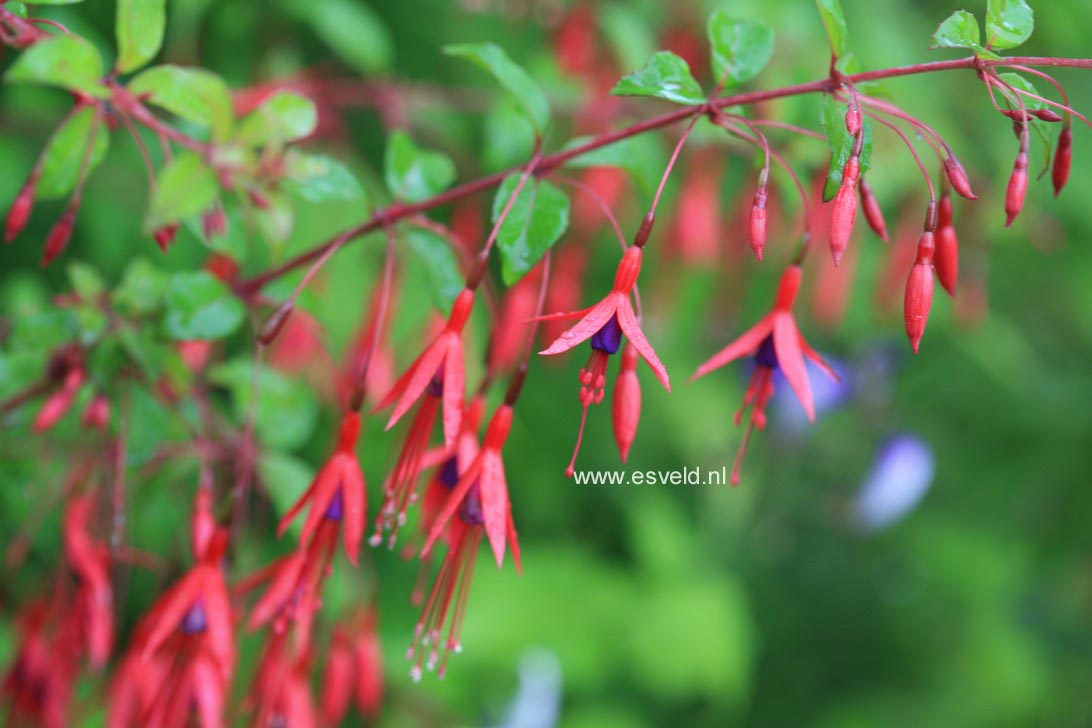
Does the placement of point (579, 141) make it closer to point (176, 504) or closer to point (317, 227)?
point (176, 504)

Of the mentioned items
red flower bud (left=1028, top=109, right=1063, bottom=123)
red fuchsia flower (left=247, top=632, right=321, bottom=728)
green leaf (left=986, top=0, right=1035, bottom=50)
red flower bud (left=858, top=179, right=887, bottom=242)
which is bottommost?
red fuchsia flower (left=247, top=632, right=321, bottom=728)

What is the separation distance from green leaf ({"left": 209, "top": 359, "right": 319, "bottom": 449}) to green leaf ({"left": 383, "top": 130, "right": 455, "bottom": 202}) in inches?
9.4

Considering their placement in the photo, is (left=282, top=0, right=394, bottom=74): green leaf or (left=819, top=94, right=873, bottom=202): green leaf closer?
(left=819, top=94, right=873, bottom=202): green leaf

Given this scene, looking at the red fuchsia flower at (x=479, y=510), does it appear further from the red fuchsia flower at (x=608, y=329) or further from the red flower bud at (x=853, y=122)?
the red flower bud at (x=853, y=122)

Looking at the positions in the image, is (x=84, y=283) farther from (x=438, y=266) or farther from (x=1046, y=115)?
(x=1046, y=115)

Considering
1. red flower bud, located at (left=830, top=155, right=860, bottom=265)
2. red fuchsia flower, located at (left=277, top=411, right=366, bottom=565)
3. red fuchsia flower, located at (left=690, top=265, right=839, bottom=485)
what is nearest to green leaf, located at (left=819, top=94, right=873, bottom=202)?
red flower bud, located at (left=830, top=155, right=860, bottom=265)

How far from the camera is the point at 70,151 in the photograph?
2.08 ft

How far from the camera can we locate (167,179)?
615 millimetres

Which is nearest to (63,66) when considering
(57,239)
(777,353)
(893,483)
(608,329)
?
(57,239)

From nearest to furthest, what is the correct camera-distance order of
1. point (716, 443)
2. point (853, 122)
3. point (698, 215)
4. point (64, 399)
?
1. point (853, 122)
2. point (64, 399)
3. point (698, 215)
4. point (716, 443)

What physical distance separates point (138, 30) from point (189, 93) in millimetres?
43

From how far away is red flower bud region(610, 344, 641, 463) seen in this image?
2.04ft

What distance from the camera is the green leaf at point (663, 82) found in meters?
0.59

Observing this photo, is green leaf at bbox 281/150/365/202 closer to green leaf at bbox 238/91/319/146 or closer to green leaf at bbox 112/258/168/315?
green leaf at bbox 238/91/319/146
